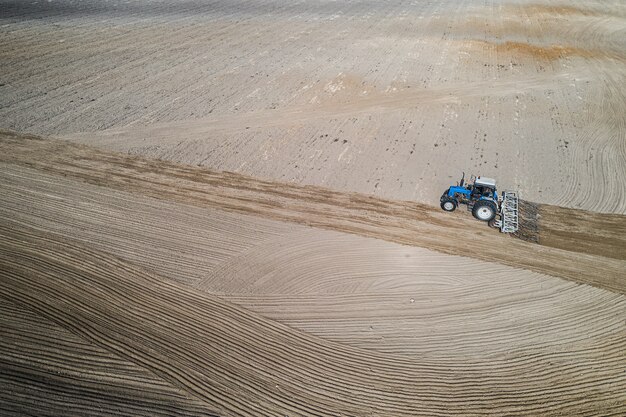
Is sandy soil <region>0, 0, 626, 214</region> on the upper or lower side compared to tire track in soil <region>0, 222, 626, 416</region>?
upper

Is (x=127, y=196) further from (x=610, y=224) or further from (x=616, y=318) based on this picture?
(x=610, y=224)

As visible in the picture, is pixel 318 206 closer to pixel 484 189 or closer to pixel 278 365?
pixel 484 189

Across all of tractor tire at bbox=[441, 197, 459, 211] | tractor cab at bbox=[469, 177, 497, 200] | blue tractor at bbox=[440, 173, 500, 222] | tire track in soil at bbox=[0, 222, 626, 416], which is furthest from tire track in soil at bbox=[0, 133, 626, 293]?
tire track in soil at bbox=[0, 222, 626, 416]

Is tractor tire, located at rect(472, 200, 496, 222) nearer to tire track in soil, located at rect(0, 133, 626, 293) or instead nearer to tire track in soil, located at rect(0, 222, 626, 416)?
tire track in soil, located at rect(0, 133, 626, 293)

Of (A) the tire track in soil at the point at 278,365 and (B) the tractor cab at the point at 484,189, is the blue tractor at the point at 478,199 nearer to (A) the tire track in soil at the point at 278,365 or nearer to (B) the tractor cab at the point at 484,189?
(B) the tractor cab at the point at 484,189

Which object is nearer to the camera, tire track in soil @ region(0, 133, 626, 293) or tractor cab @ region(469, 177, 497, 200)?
tire track in soil @ region(0, 133, 626, 293)

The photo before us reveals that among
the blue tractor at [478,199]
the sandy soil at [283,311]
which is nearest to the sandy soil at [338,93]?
the blue tractor at [478,199]

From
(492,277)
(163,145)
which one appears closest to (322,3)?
(163,145)

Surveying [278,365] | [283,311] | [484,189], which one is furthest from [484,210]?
[278,365]
